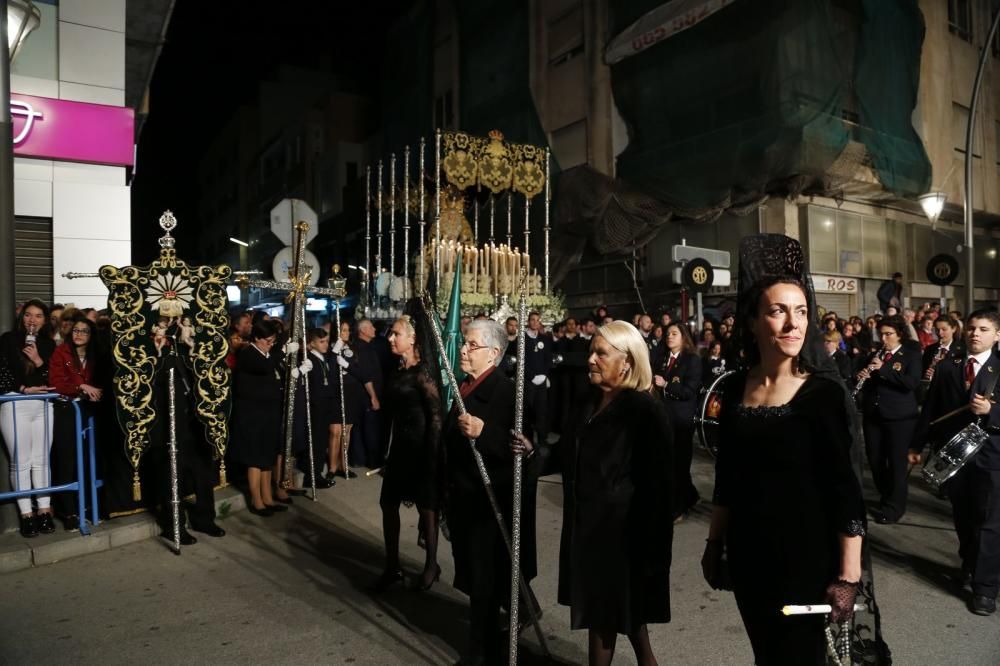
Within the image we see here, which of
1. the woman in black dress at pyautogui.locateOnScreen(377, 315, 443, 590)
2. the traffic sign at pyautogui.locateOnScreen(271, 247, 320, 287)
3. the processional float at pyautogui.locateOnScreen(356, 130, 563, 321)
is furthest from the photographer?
the processional float at pyautogui.locateOnScreen(356, 130, 563, 321)

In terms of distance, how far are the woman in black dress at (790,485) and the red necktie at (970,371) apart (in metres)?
3.29

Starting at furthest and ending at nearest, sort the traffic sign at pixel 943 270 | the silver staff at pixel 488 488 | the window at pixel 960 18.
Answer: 1. the window at pixel 960 18
2. the traffic sign at pixel 943 270
3. the silver staff at pixel 488 488

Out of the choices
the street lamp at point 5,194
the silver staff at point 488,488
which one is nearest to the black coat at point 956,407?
the silver staff at point 488,488

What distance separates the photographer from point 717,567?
8.97 feet

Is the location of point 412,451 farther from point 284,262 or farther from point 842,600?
point 284,262

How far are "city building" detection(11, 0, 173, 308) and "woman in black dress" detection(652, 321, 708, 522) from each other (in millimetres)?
8565

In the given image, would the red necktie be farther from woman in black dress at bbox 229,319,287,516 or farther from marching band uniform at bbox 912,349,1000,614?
woman in black dress at bbox 229,319,287,516

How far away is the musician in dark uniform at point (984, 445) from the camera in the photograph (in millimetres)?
4539

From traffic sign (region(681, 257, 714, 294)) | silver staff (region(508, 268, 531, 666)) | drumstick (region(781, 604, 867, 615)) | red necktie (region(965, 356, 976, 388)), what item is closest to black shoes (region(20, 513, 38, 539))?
silver staff (region(508, 268, 531, 666))

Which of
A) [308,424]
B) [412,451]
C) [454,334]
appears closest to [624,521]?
[412,451]

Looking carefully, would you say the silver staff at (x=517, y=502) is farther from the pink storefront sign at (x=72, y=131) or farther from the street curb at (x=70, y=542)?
the pink storefront sign at (x=72, y=131)

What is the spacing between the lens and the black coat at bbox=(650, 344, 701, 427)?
6852 millimetres

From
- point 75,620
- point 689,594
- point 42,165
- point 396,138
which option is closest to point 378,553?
point 75,620

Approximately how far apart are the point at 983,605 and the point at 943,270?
10.3 metres
